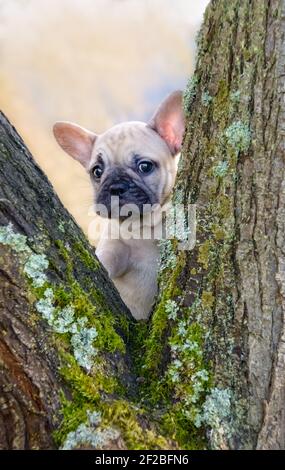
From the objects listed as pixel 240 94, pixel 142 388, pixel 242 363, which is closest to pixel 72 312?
pixel 142 388

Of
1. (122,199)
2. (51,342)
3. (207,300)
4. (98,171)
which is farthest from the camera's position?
(98,171)

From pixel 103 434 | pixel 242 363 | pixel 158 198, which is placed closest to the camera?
pixel 103 434

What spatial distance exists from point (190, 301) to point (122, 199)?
1.81 meters

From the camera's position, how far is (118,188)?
3736 mm

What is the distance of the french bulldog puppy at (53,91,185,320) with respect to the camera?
346cm

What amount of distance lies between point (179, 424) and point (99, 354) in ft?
0.90

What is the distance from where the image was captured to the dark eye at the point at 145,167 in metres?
3.84

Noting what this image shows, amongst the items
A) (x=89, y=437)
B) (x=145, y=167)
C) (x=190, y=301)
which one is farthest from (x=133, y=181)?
(x=89, y=437)

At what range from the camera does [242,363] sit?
1.81m

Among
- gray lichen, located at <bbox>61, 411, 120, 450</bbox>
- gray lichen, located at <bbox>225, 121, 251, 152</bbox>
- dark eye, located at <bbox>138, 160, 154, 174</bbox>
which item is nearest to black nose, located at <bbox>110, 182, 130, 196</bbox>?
dark eye, located at <bbox>138, 160, 154, 174</bbox>

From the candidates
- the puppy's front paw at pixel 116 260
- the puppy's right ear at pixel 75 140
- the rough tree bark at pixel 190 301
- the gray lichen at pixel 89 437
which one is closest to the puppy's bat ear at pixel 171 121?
the puppy's right ear at pixel 75 140

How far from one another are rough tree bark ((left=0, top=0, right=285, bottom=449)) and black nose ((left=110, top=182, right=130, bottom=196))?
1.61 metres

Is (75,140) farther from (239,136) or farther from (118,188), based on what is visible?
(239,136)
